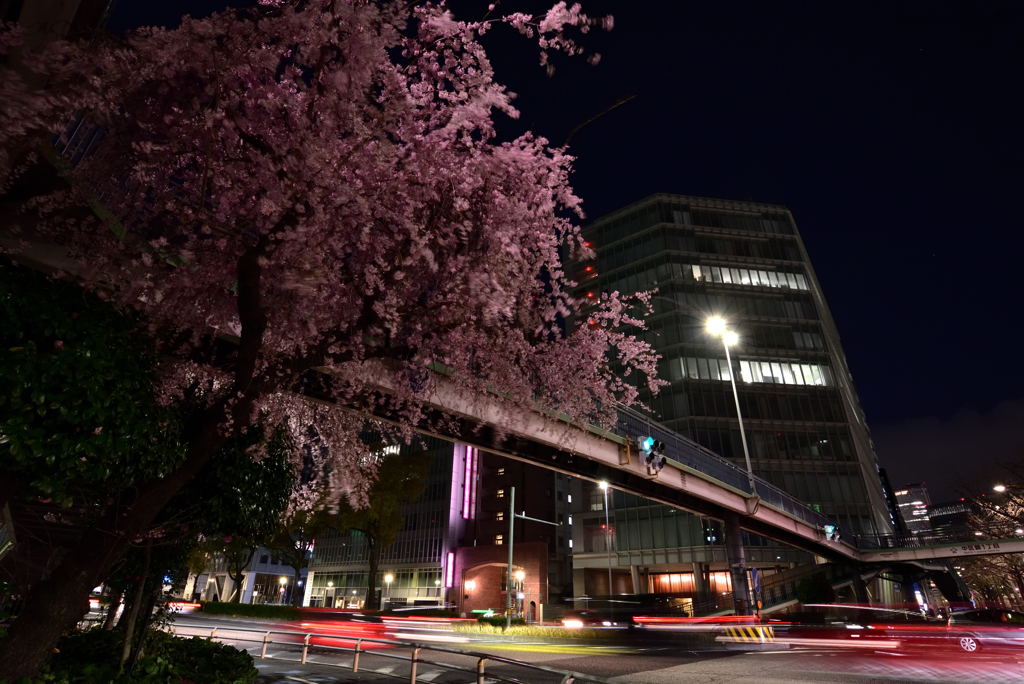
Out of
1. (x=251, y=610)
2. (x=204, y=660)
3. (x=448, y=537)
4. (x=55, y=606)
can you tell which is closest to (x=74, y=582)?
(x=55, y=606)

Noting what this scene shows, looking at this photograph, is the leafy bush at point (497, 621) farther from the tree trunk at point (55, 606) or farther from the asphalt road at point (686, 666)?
the tree trunk at point (55, 606)

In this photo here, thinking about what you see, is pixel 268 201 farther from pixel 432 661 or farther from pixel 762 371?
pixel 762 371

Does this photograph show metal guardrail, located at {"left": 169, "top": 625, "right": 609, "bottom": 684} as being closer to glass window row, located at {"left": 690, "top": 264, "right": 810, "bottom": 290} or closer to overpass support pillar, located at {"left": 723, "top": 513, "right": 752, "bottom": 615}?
overpass support pillar, located at {"left": 723, "top": 513, "right": 752, "bottom": 615}

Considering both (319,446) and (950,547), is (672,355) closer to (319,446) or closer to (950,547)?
(950,547)

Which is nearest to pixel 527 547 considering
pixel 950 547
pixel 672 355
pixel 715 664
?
pixel 672 355

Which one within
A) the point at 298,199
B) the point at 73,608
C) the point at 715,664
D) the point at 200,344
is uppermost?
the point at 298,199

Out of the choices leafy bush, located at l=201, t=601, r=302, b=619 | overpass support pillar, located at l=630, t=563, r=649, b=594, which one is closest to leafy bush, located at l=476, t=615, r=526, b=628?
leafy bush, located at l=201, t=601, r=302, b=619

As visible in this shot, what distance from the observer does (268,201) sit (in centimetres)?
704

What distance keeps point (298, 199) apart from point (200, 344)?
4.47 metres

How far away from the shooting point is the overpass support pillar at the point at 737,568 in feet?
86.9

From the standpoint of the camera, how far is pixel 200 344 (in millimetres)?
9953

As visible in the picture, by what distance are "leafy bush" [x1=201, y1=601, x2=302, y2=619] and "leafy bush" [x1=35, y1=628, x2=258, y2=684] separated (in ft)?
103

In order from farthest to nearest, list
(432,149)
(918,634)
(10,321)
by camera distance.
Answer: (918,634) < (432,149) < (10,321)

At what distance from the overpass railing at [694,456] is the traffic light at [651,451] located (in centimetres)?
108
